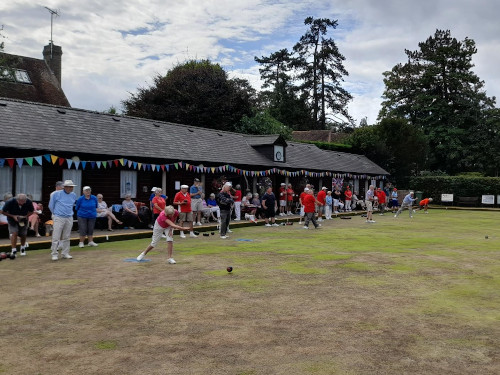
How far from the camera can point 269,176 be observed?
25891 millimetres

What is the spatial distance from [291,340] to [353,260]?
557 cm

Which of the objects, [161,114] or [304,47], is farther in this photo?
[304,47]

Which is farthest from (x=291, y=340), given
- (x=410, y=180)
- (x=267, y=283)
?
A: (x=410, y=180)

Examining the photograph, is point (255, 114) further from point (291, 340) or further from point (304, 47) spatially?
point (291, 340)

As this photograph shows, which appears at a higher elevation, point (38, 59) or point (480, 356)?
point (38, 59)

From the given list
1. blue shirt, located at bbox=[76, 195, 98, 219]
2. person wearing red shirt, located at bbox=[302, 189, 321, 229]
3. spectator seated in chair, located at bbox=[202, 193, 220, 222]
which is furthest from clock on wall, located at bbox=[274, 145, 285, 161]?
blue shirt, located at bbox=[76, 195, 98, 219]

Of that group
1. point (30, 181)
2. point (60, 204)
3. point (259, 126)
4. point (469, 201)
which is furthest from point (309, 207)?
point (469, 201)

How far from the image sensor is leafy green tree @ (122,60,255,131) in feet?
124

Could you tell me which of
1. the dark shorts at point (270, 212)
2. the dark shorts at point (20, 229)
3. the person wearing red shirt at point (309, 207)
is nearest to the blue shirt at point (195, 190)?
the dark shorts at point (270, 212)

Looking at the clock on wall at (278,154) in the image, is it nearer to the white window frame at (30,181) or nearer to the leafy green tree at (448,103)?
the white window frame at (30,181)

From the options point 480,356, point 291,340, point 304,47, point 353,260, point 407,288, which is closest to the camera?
point 480,356

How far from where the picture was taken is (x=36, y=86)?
3706cm

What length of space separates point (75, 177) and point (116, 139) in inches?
98.8

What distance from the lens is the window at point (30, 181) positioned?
599 inches
